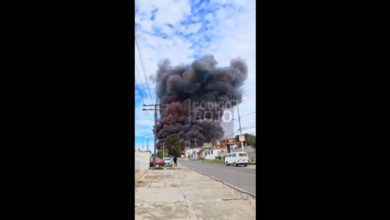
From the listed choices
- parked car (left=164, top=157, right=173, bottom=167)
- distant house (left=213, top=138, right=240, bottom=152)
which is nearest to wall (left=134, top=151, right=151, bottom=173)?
parked car (left=164, top=157, right=173, bottom=167)

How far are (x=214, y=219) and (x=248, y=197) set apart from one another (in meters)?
1.63

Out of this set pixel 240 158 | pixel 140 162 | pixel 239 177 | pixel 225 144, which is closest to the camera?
pixel 239 177

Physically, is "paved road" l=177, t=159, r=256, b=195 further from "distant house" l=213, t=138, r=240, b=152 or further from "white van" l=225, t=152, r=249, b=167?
"distant house" l=213, t=138, r=240, b=152

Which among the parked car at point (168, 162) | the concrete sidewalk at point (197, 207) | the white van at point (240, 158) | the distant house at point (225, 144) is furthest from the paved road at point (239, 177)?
the distant house at point (225, 144)

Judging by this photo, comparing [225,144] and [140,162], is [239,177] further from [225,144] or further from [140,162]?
[225,144]

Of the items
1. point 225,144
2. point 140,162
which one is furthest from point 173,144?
point 140,162

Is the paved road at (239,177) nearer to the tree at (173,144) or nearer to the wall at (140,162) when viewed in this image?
the wall at (140,162)

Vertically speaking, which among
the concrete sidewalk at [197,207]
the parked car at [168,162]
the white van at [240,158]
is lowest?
the parked car at [168,162]

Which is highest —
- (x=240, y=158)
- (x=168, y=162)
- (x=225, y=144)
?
(x=225, y=144)

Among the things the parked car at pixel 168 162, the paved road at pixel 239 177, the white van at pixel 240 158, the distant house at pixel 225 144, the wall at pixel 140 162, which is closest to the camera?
the paved road at pixel 239 177

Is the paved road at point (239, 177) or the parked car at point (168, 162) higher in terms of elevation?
the paved road at point (239, 177)
